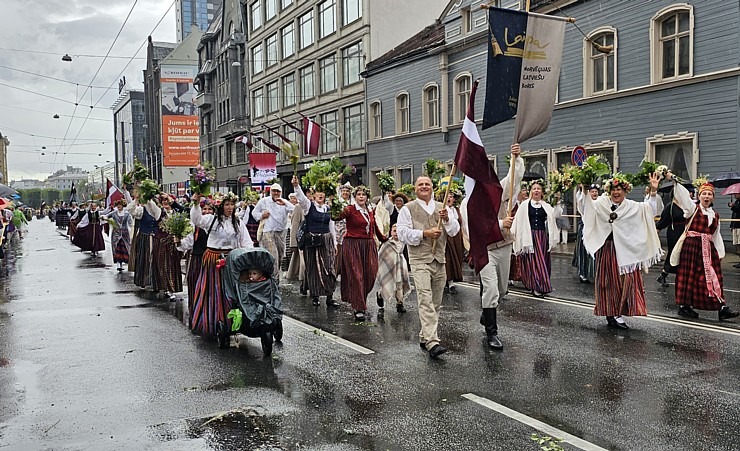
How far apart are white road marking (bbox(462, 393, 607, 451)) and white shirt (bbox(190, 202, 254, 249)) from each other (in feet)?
12.7

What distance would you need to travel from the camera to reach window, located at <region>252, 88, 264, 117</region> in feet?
173

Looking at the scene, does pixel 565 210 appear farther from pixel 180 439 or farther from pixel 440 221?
pixel 180 439

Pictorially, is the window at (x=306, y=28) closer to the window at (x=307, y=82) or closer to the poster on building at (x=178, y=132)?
the window at (x=307, y=82)

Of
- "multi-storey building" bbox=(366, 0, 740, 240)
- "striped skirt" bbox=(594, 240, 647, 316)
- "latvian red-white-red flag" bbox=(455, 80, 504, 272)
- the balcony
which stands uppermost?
the balcony

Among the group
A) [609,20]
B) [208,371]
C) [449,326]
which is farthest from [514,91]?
[609,20]

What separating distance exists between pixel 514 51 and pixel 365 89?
28.6 metres

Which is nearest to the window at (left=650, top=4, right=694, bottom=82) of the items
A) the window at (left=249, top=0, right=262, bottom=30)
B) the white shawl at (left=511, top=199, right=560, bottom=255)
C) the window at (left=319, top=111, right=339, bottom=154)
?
the white shawl at (left=511, top=199, right=560, bottom=255)

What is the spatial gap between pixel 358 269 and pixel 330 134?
32.0m

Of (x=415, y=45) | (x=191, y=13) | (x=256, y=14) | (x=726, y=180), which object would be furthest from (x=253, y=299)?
(x=191, y=13)

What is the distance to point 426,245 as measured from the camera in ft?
25.5

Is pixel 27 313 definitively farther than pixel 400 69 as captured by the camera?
No

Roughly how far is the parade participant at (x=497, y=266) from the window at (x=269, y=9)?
44.6m

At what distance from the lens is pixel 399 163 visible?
1341 inches

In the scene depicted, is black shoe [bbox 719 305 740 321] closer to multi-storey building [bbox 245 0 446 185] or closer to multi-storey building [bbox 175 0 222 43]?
multi-storey building [bbox 245 0 446 185]
